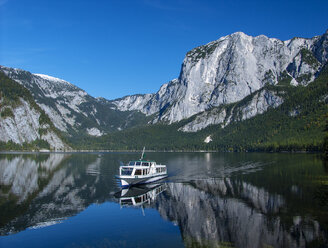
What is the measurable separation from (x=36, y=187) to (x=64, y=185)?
6490 millimetres

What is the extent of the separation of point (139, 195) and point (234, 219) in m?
26.0

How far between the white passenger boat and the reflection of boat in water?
174 cm

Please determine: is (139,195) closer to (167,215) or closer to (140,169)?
(140,169)

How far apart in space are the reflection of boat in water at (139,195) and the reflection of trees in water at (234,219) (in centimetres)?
264

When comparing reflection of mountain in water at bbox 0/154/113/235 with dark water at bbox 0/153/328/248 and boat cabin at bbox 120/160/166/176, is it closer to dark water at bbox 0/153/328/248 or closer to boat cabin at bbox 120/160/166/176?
dark water at bbox 0/153/328/248

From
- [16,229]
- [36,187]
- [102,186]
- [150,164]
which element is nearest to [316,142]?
[150,164]

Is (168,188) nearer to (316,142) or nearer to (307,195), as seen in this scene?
(307,195)

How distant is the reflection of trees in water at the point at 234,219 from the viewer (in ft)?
104

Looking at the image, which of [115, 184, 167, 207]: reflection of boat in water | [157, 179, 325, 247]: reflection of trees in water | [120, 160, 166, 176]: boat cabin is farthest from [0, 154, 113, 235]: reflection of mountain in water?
[157, 179, 325, 247]: reflection of trees in water

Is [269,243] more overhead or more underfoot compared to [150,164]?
more underfoot

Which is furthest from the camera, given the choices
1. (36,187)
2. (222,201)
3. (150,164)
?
(150,164)

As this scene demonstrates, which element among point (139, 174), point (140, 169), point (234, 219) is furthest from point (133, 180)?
point (234, 219)

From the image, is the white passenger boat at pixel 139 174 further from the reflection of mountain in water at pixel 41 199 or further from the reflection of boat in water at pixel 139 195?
the reflection of mountain in water at pixel 41 199

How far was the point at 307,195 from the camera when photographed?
5225 centimetres
